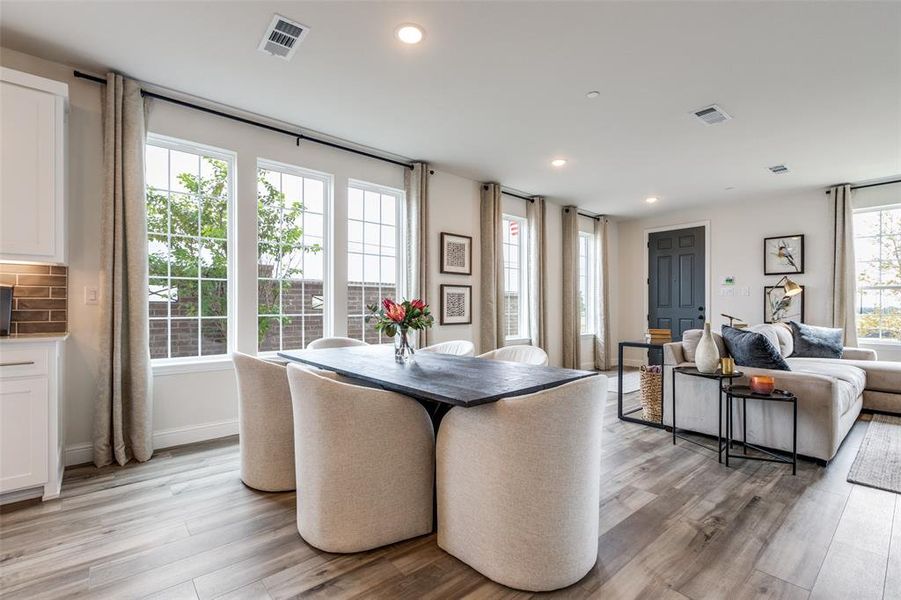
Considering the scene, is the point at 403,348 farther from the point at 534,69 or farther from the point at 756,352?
the point at 756,352

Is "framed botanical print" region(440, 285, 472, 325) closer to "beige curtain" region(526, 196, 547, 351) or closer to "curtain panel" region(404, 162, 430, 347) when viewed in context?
"curtain panel" region(404, 162, 430, 347)

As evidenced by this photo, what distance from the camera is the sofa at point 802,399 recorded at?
2869mm

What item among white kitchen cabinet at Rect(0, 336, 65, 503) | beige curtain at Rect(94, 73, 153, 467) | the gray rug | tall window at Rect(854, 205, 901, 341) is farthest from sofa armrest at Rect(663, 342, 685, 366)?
white kitchen cabinet at Rect(0, 336, 65, 503)

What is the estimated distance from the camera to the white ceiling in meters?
2.32

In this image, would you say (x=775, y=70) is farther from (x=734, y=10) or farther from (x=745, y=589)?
(x=745, y=589)

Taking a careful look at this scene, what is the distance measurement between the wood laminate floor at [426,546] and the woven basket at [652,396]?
1088 millimetres

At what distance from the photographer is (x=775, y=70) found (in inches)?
112

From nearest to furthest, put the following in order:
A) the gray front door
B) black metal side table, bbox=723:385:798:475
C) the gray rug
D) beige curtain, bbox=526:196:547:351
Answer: the gray rug → black metal side table, bbox=723:385:798:475 → beige curtain, bbox=526:196:547:351 → the gray front door

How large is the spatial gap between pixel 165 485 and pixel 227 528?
2.61 ft

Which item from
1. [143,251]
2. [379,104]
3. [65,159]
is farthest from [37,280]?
[379,104]

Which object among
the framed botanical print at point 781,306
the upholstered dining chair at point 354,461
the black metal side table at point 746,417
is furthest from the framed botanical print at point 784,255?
the upholstered dining chair at point 354,461

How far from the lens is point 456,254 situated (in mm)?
5141

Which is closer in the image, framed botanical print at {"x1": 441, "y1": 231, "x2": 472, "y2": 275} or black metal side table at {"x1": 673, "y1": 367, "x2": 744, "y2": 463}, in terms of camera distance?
black metal side table at {"x1": 673, "y1": 367, "x2": 744, "y2": 463}

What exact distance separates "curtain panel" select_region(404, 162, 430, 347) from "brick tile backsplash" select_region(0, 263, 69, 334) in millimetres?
2762
